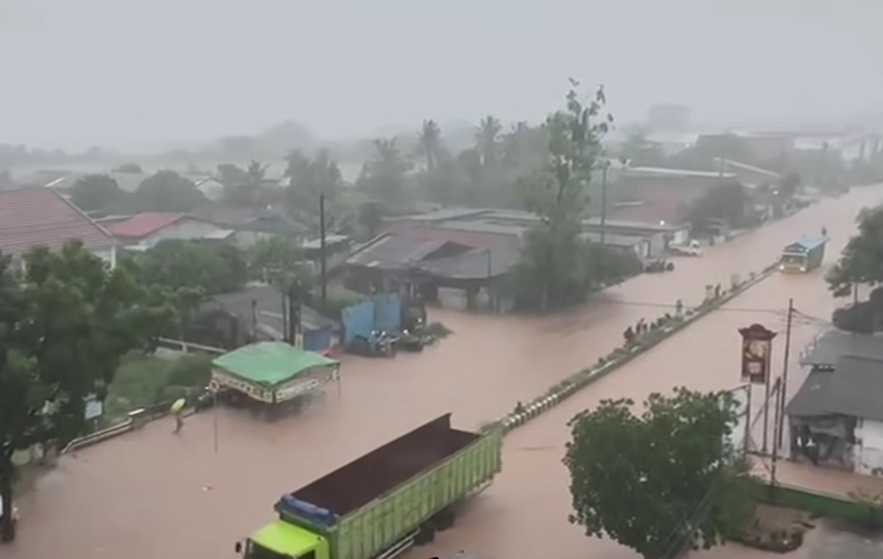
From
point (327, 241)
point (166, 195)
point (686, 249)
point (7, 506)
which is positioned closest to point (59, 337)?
A: point (7, 506)

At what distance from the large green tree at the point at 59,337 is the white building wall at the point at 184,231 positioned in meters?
5.85

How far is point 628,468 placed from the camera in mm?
2908

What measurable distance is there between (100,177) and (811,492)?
10.4 meters

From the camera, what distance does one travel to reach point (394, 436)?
451cm

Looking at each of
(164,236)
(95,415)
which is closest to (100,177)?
(164,236)

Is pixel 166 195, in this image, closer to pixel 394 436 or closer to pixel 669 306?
pixel 669 306

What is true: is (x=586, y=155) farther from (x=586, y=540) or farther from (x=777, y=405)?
(x=586, y=540)

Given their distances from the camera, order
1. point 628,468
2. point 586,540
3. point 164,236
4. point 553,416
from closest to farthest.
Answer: point 628,468 → point 586,540 → point 553,416 → point 164,236

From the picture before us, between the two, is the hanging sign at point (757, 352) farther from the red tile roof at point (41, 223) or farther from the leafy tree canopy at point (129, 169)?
the leafy tree canopy at point (129, 169)

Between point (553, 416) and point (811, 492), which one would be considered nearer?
point (811, 492)

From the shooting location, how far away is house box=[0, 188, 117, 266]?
6.34m

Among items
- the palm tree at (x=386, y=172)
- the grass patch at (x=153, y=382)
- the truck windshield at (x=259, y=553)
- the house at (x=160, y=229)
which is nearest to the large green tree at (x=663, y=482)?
the truck windshield at (x=259, y=553)

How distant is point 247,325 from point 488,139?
989cm

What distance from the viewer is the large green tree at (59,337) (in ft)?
10.0
